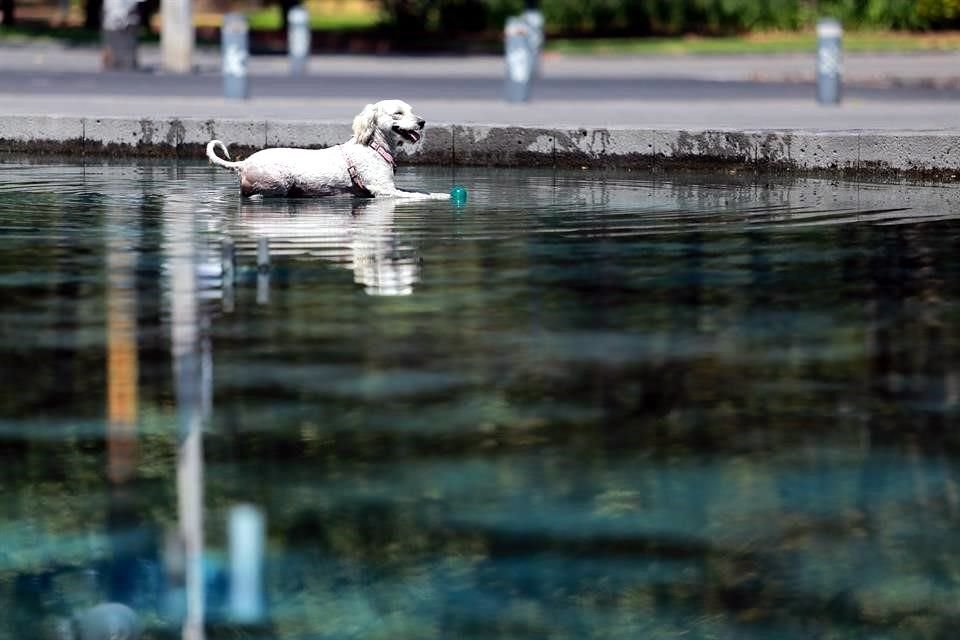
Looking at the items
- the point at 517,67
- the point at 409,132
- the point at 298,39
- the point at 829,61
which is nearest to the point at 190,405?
the point at 409,132

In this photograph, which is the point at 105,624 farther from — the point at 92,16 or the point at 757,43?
the point at 92,16

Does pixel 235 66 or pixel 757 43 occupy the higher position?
pixel 757 43

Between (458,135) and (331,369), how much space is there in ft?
34.8

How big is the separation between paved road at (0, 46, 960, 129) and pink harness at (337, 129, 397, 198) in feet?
14.9

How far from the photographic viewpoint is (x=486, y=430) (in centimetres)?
727

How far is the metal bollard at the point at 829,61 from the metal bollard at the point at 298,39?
31.7 feet

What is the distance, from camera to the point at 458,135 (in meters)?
18.9

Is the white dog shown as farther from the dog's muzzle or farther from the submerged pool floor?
the submerged pool floor

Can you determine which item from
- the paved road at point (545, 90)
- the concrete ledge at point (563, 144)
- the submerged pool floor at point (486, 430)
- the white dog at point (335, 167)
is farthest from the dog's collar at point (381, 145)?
the paved road at point (545, 90)

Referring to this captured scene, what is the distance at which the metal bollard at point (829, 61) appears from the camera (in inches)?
902

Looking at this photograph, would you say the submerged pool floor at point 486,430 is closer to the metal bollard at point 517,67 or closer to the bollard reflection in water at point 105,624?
the bollard reflection in water at point 105,624

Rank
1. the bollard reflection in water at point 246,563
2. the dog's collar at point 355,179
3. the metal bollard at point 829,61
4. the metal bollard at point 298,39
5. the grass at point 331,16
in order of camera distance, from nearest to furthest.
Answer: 1. the bollard reflection in water at point 246,563
2. the dog's collar at point 355,179
3. the metal bollard at point 829,61
4. the metal bollard at point 298,39
5. the grass at point 331,16

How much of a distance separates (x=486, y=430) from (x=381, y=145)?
25.4 feet

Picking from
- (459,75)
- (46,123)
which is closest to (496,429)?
(46,123)
